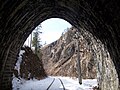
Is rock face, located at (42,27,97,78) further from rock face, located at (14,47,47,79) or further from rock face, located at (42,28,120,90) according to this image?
rock face, located at (14,47,47,79)

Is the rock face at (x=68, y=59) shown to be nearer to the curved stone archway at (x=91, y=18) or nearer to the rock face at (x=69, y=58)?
the rock face at (x=69, y=58)

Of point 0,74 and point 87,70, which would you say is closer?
point 0,74

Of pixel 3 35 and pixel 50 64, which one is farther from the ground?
pixel 50 64

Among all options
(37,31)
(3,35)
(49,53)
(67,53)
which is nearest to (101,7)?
(3,35)

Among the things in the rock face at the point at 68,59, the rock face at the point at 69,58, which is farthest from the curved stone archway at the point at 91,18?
the rock face at the point at 68,59

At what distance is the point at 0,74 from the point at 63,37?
67.7 meters

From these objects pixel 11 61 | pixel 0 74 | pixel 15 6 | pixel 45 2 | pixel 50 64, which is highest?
pixel 50 64

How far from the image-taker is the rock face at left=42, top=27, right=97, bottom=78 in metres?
38.7

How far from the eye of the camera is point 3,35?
984cm

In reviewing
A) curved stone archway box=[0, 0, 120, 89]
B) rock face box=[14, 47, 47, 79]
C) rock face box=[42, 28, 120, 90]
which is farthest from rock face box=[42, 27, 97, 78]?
curved stone archway box=[0, 0, 120, 89]

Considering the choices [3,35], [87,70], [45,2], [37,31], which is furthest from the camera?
[37,31]

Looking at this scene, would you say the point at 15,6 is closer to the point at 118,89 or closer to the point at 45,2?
the point at 45,2

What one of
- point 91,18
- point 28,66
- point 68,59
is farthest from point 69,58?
point 91,18

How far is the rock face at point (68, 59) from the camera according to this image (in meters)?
38.7
